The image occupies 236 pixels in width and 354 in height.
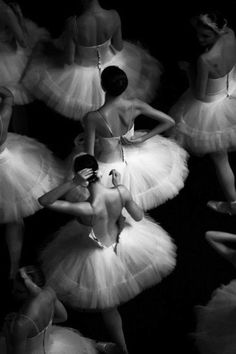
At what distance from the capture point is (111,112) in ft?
13.3

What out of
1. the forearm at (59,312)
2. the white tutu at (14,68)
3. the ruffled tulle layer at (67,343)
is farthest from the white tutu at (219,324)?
the white tutu at (14,68)

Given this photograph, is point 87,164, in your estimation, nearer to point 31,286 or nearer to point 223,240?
point 31,286

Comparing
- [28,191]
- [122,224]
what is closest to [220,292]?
[122,224]

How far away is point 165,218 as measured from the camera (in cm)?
485

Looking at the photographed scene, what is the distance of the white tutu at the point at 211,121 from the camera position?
451 centimetres

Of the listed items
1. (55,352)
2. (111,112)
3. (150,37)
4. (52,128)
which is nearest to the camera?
(55,352)

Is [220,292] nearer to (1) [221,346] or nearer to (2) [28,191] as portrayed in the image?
(1) [221,346]

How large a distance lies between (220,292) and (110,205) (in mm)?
639

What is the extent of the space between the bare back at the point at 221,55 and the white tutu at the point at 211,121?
10 cm

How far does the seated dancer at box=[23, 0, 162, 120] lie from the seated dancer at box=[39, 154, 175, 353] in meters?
0.95

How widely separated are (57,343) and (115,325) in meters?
0.39

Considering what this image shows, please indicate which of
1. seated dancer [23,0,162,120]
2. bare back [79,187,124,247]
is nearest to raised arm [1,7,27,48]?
seated dancer [23,0,162,120]

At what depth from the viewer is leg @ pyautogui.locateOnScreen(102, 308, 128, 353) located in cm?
397

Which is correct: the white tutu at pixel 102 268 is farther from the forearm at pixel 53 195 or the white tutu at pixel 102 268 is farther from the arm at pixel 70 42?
the arm at pixel 70 42
